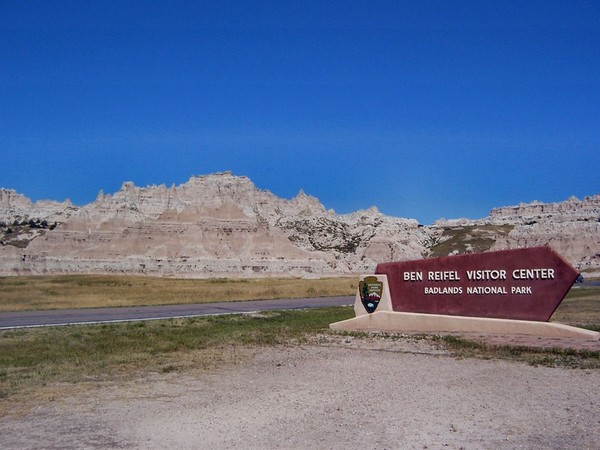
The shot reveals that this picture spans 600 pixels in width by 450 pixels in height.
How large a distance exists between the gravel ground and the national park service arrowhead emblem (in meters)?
7.02

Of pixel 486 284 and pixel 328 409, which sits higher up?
pixel 486 284

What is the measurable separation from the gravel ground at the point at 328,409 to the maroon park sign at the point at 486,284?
4650mm

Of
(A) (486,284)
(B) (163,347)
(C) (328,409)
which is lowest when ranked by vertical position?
(C) (328,409)

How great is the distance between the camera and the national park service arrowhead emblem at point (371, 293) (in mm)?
19641

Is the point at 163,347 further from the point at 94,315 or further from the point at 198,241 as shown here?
the point at 198,241

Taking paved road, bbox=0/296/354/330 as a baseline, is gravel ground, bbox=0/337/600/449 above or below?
below

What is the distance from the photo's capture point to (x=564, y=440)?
275 inches

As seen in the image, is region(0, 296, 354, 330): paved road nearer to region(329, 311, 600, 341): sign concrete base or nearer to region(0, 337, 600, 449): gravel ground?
region(329, 311, 600, 341): sign concrete base

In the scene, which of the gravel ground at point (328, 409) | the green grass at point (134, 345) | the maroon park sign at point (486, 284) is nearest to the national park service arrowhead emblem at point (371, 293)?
the maroon park sign at point (486, 284)

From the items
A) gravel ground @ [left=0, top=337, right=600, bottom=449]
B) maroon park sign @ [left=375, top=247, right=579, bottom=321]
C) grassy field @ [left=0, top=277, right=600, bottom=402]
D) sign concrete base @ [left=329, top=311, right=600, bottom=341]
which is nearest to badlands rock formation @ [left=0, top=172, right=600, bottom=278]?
grassy field @ [left=0, top=277, right=600, bottom=402]

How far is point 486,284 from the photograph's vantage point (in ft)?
56.5

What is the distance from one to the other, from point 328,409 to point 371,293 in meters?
11.2

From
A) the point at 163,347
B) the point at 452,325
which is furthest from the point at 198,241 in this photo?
the point at 163,347

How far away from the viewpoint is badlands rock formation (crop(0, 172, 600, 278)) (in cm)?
10338
